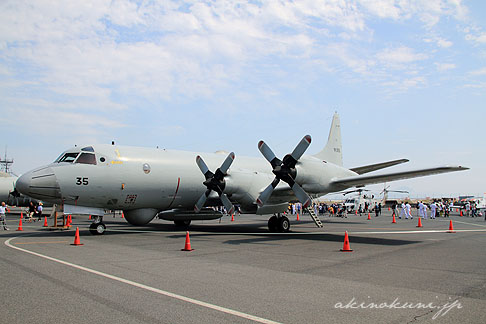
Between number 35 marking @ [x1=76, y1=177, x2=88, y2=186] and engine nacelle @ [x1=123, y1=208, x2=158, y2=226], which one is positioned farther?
engine nacelle @ [x1=123, y1=208, x2=158, y2=226]

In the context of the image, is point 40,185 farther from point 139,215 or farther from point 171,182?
point 171,182

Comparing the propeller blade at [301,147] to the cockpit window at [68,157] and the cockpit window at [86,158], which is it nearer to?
the cockpit window at [86,158]

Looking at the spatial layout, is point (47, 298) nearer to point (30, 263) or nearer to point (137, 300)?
point (137, 300)

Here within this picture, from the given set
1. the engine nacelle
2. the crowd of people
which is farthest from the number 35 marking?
the crowd of people

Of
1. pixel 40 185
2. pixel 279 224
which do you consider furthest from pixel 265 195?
pixel 40 185

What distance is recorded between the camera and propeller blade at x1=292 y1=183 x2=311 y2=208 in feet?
51.6

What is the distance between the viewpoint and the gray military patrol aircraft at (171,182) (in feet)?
51.5

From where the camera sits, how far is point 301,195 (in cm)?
1606

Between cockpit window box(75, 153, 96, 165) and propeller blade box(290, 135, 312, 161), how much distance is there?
342 inches

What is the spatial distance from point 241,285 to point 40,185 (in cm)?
1145

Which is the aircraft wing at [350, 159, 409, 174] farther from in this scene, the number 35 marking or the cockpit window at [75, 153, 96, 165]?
the number 35 marking

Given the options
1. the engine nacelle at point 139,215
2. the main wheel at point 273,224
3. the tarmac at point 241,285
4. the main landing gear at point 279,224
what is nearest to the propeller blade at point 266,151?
the main landing gear at point 279,224

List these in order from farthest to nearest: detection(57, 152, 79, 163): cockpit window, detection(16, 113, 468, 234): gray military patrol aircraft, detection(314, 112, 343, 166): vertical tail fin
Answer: detection(314, 112, 343, 166): vertical tail fin < detection(57, 152, 79, 163): cockpit window < detection(16, 113, 468, 234): gray military patrol aircraft

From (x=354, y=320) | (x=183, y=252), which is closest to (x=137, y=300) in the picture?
(x=354, y=320)
